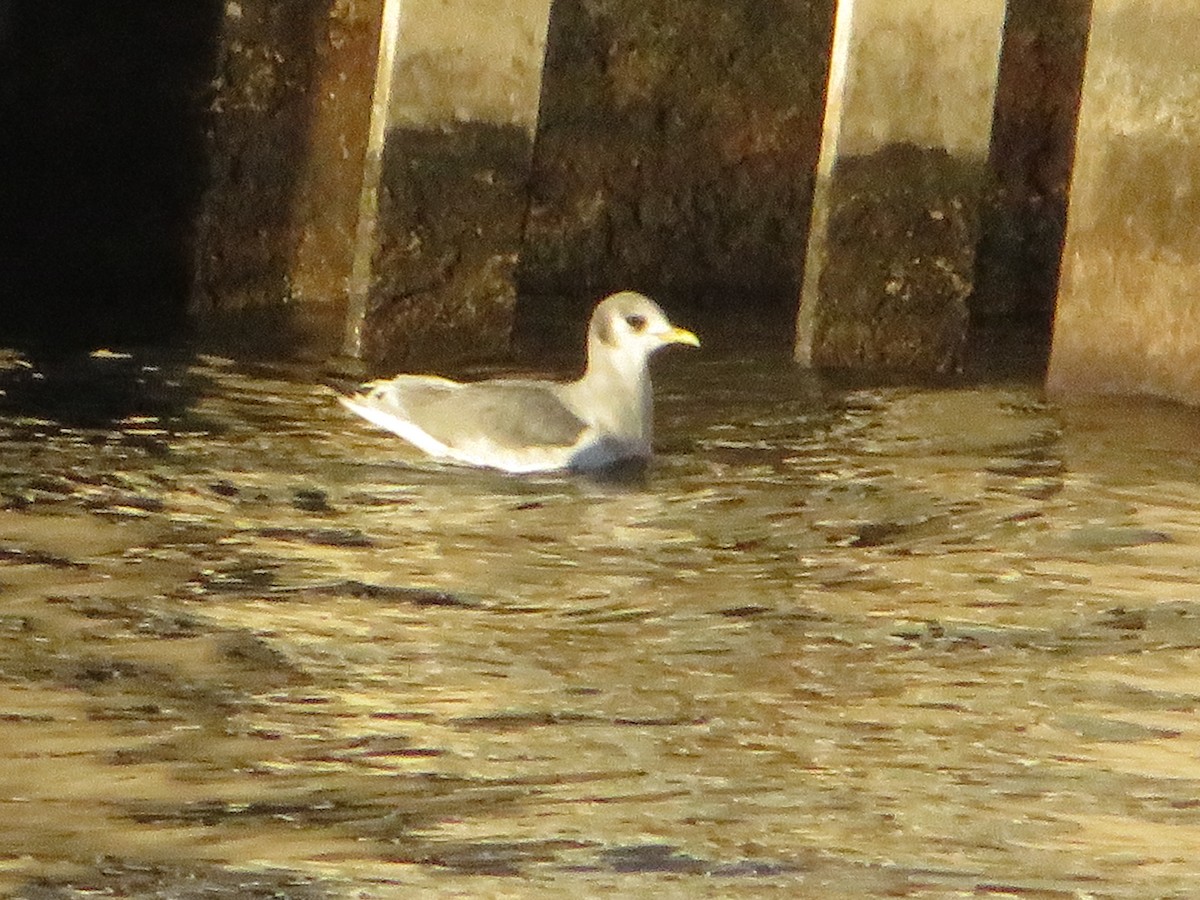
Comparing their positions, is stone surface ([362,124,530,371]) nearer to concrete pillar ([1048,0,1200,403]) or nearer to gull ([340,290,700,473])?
gull ([340,290,700,473])

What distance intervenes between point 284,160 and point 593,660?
6.33m

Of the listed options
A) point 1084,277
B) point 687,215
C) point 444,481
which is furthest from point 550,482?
point 687,215

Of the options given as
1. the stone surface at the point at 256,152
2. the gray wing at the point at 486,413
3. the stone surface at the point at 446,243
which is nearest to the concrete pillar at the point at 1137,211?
the stone surface at the point at 446,243

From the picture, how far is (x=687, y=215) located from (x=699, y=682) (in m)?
7.59

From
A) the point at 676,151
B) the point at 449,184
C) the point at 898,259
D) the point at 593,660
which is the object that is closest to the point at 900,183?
the point at 898,259

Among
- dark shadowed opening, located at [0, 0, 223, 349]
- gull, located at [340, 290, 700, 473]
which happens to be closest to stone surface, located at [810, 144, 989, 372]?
gull, located at [340, 290, 700, 473]

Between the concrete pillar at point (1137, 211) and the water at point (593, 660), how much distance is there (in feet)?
1.96

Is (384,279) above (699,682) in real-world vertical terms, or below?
above

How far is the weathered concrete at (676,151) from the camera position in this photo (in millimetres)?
12766

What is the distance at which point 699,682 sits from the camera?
581 centimetres

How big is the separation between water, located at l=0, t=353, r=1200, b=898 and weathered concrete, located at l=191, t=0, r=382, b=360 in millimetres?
2579

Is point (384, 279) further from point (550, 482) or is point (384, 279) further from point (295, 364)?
point (550, 482)

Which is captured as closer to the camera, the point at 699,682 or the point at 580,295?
the point at 699,682

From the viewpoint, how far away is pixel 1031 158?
514 inches
